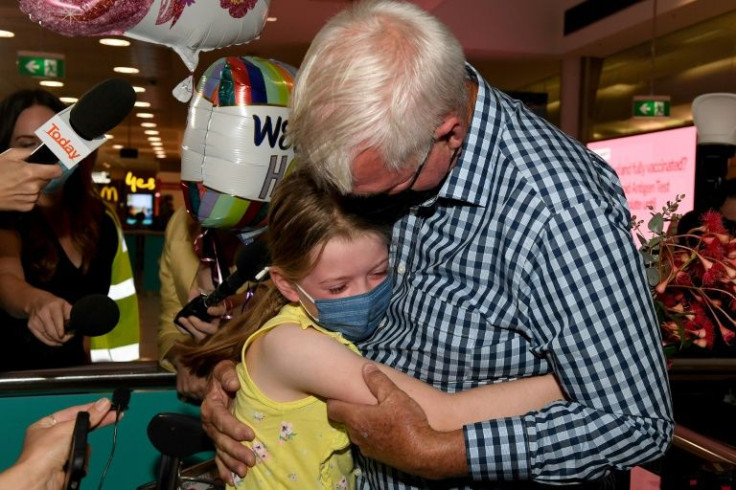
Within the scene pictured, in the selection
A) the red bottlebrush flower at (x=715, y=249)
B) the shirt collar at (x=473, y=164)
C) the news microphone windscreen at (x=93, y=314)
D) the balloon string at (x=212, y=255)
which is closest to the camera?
the shirt collar at (x=473, y=164)

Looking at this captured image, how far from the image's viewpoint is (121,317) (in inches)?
112

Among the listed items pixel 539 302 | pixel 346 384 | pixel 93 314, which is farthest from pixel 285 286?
pixel 539 302

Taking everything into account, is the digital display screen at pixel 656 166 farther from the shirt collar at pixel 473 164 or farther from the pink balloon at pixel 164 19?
the shirt collar at pixel 473 164

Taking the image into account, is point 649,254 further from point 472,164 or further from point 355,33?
point 355,33

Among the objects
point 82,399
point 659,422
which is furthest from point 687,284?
point 82,399

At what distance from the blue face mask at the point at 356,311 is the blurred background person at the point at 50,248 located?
1.24 metres

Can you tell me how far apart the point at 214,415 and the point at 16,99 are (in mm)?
1535

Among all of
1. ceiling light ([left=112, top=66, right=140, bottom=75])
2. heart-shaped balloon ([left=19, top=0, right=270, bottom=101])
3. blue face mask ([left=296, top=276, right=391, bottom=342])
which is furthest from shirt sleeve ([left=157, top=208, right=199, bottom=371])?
ceiling light ([left=112, top=66, right=140, bottom=75])

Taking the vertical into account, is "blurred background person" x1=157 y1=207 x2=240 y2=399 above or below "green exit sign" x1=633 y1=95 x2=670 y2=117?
below

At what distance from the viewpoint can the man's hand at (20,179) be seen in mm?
1651

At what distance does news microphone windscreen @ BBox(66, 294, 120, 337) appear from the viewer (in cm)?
174

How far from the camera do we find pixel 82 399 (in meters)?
2.22

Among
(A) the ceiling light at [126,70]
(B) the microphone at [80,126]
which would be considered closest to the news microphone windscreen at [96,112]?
(B) the microphone at [80,126]

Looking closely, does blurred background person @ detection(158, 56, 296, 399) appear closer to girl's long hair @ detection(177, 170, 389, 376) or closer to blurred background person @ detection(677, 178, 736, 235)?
girl's long hair @ detection(177, 170, 389, 376)
